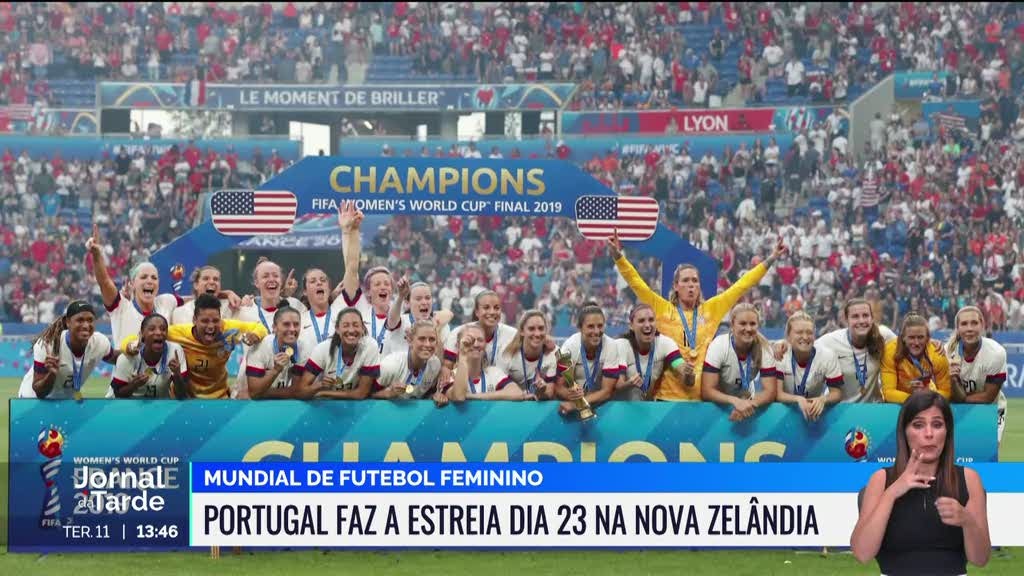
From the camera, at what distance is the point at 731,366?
32.5 feet

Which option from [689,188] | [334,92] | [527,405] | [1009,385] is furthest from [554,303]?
[527,405]

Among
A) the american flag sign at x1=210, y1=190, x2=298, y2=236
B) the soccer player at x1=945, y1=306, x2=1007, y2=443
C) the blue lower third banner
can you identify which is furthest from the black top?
the american flag sign at x1=210, y1=190, x2=298, y2=236

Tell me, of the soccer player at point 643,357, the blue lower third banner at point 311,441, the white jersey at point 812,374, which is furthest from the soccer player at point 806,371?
the soccer player at point 643,357

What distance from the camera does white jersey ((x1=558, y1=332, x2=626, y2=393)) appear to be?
9.83 metres

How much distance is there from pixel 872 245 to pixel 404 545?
24497mm

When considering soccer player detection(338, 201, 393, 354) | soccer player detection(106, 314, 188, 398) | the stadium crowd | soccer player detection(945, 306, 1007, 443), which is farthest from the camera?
the stadium crowd

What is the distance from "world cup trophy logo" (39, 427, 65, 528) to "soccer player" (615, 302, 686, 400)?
3493mm

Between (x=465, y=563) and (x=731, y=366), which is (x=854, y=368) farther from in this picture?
(x=465, y=563)

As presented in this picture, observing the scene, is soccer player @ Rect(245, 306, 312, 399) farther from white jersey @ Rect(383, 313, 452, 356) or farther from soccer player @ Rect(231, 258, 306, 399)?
white jersey @ Rect(383, 313, 452, 356)

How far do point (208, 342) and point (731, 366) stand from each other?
332 cm

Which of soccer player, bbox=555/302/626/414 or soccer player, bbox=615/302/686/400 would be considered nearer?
soccer player, bbox=555/302/626/414

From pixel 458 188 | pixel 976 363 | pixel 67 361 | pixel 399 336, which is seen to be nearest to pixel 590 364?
pixel 399 336

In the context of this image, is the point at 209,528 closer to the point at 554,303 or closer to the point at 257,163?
the point at 554,303

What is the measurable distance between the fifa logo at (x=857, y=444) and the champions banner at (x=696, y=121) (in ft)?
89.2
